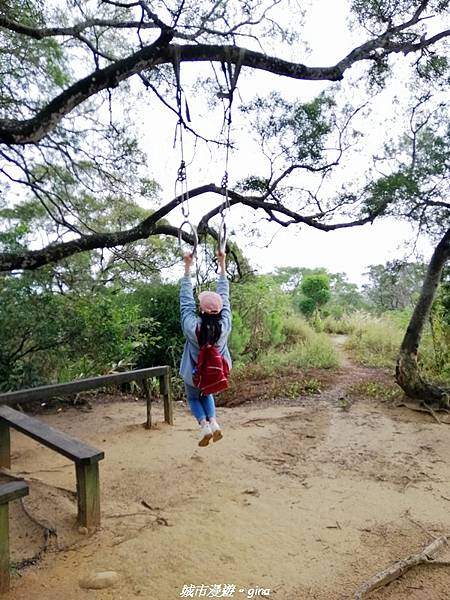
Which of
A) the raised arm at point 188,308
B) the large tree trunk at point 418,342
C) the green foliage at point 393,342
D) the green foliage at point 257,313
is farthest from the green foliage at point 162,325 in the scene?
the raised arm at point 188,308

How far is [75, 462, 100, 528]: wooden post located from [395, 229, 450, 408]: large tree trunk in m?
4.92

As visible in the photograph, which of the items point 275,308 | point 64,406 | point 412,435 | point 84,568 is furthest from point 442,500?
point 275,308

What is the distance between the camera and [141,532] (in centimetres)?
313

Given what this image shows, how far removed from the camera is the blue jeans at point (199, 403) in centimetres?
336

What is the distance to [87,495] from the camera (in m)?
3.12

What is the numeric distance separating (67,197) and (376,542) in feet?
19.8

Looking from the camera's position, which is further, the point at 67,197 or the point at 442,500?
the point at 67,197

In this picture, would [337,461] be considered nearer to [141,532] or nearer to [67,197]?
[141,532]

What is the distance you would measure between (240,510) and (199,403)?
34.2 inches

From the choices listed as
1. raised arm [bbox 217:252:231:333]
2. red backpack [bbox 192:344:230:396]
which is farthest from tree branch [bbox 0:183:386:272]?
red backpack [bbox 192:344:230:396]

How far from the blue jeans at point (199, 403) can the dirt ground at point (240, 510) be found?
2.30ft

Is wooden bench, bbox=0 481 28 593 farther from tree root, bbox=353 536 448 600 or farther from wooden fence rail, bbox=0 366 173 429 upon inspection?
wooden fence rail, bbox=0 366 173 429

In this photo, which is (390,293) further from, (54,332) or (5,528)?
(5,528)

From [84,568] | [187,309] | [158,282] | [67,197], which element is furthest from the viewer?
[158,282]
